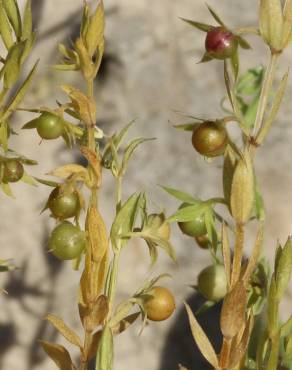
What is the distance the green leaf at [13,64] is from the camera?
0.51 m

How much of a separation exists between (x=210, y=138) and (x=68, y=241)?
119 mm

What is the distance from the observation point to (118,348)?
1014mm

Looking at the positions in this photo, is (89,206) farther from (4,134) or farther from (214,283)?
(214,283)

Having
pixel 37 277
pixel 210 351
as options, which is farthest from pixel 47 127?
pixel 37 277

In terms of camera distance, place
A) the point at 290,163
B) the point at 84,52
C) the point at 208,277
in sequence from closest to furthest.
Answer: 1. the point at 84,52
2. the point at 208,277
3. the point at 290,163

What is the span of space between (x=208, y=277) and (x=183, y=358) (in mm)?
346

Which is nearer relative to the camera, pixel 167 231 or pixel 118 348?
pixel 167 231

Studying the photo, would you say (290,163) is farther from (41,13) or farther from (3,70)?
(3,70)

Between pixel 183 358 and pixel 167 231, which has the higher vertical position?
pixel 167 231

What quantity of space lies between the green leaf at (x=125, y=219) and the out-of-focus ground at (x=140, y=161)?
0.42m

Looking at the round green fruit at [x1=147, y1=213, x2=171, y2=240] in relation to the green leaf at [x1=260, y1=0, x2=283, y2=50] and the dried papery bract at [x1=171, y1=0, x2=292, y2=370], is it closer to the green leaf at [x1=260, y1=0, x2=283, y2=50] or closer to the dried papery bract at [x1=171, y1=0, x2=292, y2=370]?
the dried papery bract at [x1=171, y1=0, x2=292, y2=370]

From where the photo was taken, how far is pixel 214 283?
68cm

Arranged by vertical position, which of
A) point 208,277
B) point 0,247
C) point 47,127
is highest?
point 47,127

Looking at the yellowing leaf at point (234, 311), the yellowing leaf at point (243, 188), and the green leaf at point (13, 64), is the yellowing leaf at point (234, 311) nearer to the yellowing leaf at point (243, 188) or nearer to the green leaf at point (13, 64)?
the yellowing leaf at point (243, 188)
